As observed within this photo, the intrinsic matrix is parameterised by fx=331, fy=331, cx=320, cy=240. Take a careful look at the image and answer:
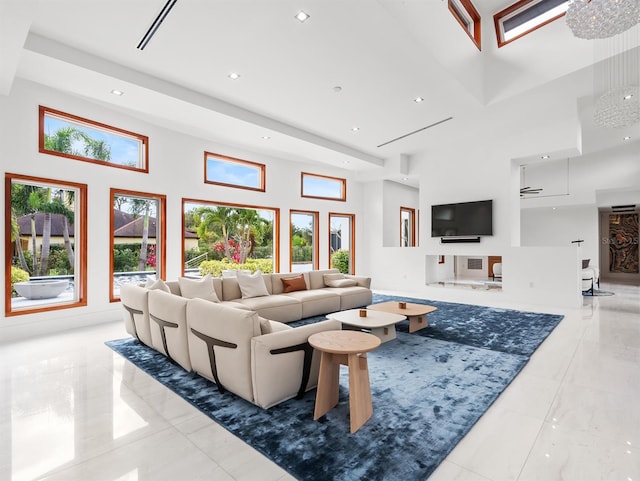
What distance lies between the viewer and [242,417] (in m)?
2.41

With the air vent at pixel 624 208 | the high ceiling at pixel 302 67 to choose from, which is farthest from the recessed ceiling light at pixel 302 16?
the air vent at pixel 624 208

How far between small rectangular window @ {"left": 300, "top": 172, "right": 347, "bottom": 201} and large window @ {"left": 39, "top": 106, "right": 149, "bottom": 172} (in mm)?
3943

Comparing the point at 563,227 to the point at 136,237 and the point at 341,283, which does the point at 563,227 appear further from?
the point at 136,237

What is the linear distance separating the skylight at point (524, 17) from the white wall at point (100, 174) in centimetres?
503

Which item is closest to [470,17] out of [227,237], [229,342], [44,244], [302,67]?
[302,67]

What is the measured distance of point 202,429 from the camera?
2275mm

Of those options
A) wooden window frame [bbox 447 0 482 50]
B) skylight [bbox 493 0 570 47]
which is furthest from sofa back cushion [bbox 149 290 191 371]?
skylight [bbox 493 0 570 47]

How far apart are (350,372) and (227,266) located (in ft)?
17.7

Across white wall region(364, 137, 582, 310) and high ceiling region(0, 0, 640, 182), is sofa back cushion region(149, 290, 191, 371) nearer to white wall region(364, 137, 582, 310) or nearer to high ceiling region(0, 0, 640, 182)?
high ceiling region(0, 0, 640, 182)

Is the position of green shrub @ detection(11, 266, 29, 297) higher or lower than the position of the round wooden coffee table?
higher

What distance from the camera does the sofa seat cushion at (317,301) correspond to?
5.42m

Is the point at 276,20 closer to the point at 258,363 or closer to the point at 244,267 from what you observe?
the point at 258,363

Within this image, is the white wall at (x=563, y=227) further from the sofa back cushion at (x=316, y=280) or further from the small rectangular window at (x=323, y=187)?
the sofa back cushion at (x=316, y=280)

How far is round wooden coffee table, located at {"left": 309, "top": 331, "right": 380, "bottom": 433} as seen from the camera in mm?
2258
